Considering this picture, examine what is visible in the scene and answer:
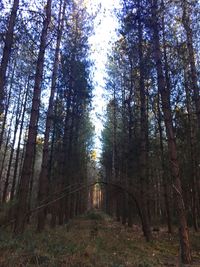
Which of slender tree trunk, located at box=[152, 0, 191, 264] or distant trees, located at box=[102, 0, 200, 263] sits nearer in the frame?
slender tree trunk, located at box=[152, 0, 191, 264]

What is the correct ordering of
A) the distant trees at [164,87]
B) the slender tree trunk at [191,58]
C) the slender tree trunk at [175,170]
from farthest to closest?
the slender tree trunk at [191,58]
the distant trees at [164,87]
the slender tree trunk at [175,170]

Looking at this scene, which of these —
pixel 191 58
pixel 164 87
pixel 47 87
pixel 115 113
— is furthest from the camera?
pixel 115 113

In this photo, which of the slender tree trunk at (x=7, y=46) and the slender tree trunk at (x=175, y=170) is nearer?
the slender tree trunk at (x=175, y=170)

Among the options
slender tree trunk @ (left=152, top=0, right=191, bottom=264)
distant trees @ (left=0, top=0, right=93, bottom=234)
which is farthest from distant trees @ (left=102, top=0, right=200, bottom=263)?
distant trees @ (left=0, top=0, right=93, bottom=234)

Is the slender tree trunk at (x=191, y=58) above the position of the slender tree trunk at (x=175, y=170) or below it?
above

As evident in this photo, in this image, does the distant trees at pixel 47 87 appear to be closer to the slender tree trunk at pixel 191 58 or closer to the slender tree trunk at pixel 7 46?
the slender tree trunk at pixel 7 46

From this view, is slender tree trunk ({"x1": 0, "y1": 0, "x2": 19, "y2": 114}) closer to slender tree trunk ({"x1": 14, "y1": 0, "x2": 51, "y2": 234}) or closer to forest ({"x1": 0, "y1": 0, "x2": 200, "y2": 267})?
forest ({"x1": 0, "y1": 0, "x2": 200, "y2": 267})

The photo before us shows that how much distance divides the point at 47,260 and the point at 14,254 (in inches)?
26.4

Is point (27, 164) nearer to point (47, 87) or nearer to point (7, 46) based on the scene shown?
point (7, 46)


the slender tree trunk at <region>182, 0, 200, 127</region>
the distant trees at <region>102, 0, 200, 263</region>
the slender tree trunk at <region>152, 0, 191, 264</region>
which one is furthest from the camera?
the slender tree trunk at <region>182, 0, 200, 127</region>

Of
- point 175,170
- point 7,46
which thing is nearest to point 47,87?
point 7,46

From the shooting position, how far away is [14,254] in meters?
5.64

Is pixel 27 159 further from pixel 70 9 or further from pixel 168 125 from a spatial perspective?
pixel 70 9

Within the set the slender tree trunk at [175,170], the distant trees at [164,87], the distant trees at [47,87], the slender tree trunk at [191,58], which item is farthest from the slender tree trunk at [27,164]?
the slender tree trunk at [191,58]
